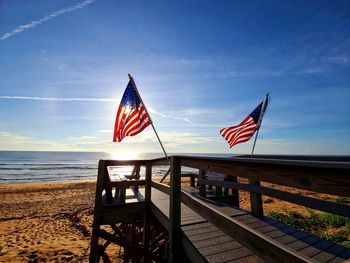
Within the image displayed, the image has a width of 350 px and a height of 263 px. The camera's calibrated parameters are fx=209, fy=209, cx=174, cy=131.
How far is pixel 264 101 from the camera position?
30.8 ft

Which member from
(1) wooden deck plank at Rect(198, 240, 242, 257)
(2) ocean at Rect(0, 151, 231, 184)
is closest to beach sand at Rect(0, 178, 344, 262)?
(1) wooden deck plank at Rect(198, 240, 242, 257)

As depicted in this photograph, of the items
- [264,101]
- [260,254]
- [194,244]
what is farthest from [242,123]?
[260,254]

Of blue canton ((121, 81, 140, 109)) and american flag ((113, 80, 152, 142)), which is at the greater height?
blue canton ((121, 81, 140, 109))

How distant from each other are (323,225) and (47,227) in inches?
589

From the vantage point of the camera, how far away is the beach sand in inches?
323

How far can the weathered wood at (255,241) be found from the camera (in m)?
1.54

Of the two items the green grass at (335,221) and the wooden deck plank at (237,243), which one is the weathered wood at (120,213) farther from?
the green grass at (335,221)

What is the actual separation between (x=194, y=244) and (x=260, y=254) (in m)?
1.50

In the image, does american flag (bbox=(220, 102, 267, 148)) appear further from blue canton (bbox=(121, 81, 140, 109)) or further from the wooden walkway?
the wooden walkway

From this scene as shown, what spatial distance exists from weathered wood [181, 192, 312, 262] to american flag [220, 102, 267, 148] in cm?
734

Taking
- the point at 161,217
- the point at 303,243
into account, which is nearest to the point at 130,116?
the point at 161,217

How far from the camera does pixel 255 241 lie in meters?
1.84

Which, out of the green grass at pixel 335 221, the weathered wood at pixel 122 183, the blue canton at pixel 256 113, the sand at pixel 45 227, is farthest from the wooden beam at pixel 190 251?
the green grass at pixel 335 221

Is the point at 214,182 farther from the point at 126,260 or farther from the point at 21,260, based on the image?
the point at 21,260
